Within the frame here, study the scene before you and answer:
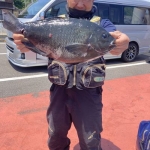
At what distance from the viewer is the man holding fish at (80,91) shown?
188 cm

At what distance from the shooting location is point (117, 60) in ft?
27.1

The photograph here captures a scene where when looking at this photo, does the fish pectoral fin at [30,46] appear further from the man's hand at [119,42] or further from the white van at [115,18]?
the white van at [115,18]

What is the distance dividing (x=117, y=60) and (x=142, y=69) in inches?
53.3

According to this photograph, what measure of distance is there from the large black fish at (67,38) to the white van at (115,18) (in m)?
4.19

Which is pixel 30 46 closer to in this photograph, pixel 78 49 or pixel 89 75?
pixel 78 49

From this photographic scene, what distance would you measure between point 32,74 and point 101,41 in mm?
4691

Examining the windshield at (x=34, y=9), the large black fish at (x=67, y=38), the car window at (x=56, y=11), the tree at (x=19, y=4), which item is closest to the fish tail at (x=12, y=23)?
the large black fish at (x=67, y=38)

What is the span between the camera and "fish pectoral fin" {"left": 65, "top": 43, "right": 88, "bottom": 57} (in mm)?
1470

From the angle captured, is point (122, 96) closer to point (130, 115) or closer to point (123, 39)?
point (130, 115)

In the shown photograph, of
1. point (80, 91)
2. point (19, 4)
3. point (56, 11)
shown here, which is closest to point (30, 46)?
point (80, 91)

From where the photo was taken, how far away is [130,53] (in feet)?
26.5

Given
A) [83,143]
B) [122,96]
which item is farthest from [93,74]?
[122,96]

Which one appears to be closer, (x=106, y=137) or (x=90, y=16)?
(x=90, y=16)

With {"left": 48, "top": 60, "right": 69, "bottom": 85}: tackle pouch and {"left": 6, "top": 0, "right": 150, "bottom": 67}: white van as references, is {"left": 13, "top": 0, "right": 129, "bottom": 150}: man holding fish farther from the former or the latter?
{"left": 6, "top": 0, "right": 150, "bottom": 67}: white van
